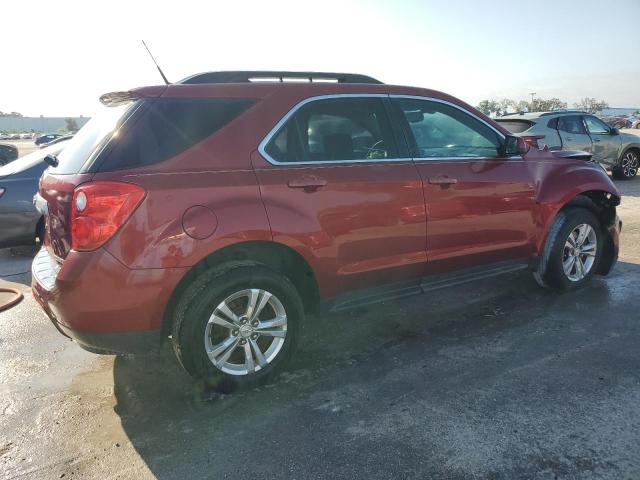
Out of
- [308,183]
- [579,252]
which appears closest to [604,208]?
[579,252]

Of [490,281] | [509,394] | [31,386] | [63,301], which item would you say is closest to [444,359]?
[509,394]

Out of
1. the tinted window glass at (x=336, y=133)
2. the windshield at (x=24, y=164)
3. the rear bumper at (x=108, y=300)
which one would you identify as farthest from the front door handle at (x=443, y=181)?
the windshield at (x=24, y=164)

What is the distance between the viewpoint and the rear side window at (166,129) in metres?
2.72

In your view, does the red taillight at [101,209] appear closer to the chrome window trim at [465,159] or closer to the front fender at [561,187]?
the chrome window trim at [465,159]

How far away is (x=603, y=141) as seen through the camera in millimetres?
11344

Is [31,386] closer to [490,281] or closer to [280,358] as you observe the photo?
[280,358]

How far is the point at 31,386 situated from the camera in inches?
128

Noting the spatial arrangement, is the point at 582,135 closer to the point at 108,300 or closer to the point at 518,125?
the point at 518,125

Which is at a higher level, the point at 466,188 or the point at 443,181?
the point at 443,181

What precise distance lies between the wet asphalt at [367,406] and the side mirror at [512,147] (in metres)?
1.36

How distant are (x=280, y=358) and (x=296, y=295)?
1.38ft

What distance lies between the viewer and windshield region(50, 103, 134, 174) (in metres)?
2.81

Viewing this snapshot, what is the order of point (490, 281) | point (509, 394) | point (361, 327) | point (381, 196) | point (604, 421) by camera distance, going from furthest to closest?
point (490, 281) → point (361, 327) → point (381, 196) → point (509, 394) → point (604, 421)

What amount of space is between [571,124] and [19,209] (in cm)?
Result: 1045
